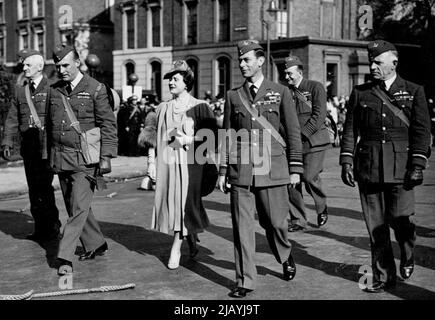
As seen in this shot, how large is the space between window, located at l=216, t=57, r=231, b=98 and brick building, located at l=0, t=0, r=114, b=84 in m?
11.1

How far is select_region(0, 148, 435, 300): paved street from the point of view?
5.74m

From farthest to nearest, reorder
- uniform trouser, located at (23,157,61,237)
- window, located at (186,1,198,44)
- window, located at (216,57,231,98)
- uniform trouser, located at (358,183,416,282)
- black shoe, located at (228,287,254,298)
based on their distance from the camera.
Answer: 1. window, located at (186,1,198,44)
2. window, located at (216,57,231,98)
3. uniform trouser, located at (23,157,61,237)
4. uniform trouser, located at (358,183,416,282)
5. black shoe, located at (228,287,254,298)

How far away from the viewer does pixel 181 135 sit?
676cm

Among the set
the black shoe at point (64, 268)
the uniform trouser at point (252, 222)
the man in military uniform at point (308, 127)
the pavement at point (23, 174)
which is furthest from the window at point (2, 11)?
the uniform trouser at point (252, 222)

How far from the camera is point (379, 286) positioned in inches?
223

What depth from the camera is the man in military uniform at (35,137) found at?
26.6 ft

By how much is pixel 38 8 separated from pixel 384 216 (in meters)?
45.7

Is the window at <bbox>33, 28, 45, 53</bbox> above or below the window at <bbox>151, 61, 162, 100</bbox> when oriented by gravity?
above

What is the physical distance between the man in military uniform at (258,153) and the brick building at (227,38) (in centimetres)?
2622

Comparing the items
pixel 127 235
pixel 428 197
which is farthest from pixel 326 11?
pixel 127 235

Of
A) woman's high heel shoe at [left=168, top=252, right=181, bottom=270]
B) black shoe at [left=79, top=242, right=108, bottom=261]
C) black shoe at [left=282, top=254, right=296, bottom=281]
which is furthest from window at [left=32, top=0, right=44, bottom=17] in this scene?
black shoe at [left=282, top=254, right=296, bottom=281]

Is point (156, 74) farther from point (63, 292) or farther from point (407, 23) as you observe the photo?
point (63, 292)

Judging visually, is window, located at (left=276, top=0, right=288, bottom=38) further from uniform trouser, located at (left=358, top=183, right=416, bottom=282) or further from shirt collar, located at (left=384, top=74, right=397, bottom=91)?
uniform trouser, located at (left=358, top=183, right=416, bottom=282)

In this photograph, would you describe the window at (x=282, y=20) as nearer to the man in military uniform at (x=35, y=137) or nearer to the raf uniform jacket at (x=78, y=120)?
the man in military uniform at (x=35, y=137)
